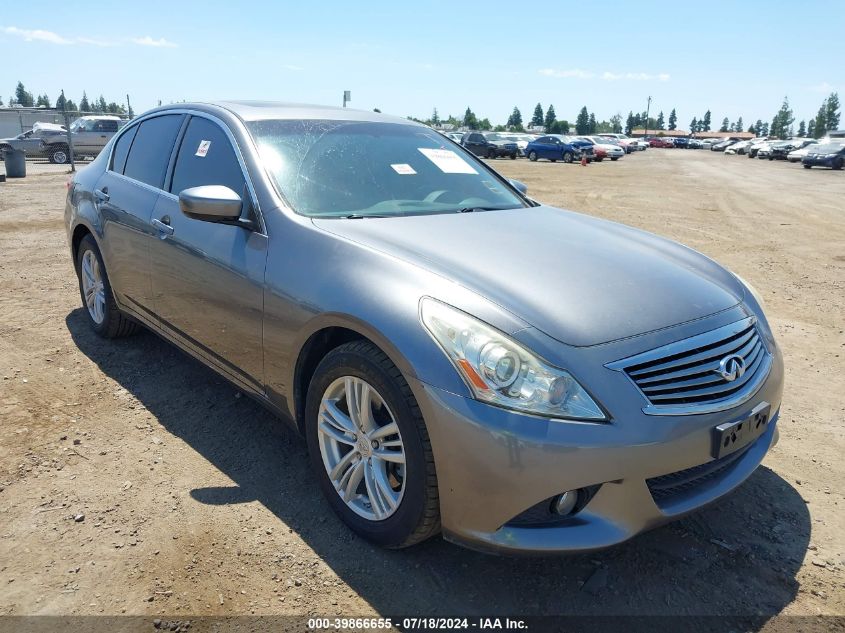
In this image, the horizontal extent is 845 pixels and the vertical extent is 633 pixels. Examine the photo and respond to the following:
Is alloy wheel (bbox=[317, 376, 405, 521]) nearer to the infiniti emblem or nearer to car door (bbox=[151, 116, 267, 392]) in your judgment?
car door (bbox=[151, 116, 267, 392])

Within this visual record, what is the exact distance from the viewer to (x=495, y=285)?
2.41m

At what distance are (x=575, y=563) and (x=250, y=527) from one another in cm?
134

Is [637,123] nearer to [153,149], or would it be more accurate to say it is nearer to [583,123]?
[583,123]

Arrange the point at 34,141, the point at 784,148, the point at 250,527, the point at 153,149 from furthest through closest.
Answer: the point at 784,148, the point at 34,141, the point at 153,149, the point at 250,527

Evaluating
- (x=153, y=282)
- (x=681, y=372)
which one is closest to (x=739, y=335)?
(x=681, y=372)

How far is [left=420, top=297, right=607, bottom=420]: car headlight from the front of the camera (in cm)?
210

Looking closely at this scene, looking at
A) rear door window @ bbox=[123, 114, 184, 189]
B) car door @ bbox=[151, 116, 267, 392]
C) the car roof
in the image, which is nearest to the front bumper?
car door @ bbox=[151, 116, 267, 392]

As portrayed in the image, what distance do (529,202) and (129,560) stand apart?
9.27 ft

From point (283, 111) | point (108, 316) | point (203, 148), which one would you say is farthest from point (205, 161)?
point (108, 316)

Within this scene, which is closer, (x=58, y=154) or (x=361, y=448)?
(x=361, y=448)

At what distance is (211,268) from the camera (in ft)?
10.5

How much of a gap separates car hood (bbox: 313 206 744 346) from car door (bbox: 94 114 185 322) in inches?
61.1

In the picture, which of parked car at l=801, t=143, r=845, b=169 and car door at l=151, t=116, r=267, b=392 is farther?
parked car at l=801, t=143, r=845, b=169

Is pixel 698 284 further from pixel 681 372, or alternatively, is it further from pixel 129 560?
pixel 129 560
